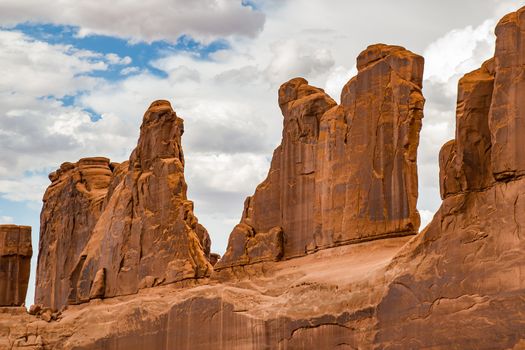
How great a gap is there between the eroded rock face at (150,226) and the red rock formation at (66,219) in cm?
368

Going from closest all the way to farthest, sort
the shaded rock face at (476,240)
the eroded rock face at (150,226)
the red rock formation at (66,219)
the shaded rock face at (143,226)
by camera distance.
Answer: the shaded rock face at (476,240)
the eroded rock face at (150,226)
the shaded rock face at (143,226)
the red rock formation at (66,219)

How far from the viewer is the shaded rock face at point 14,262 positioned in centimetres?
4362

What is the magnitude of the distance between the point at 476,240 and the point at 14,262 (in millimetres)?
22528

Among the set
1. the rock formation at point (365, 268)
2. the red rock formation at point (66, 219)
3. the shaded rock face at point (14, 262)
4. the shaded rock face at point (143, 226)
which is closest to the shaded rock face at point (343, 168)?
the rock formation at point (365, 268)

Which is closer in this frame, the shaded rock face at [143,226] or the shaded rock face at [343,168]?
the shaded rock face at [343,168]

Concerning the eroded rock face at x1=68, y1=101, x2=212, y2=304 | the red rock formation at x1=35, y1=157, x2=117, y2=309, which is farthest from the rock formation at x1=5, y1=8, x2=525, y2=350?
the red rock formation at x1=35, y1=157, x2=117, y2=309

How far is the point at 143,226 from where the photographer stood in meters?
37.7

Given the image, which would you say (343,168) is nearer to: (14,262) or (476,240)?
(476,240)

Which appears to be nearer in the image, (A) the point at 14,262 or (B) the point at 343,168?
(B) the point at 343,168

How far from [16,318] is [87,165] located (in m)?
6.85

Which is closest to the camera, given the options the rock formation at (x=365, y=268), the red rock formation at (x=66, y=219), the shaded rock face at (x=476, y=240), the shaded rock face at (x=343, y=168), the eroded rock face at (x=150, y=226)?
the shaded rock face at (x=476, y=240)

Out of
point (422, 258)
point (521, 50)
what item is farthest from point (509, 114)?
point (422, 258)

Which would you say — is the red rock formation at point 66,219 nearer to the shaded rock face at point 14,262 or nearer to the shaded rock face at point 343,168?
the shaded rock face at point 14,262

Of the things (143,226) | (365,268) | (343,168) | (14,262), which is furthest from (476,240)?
(14,262)
